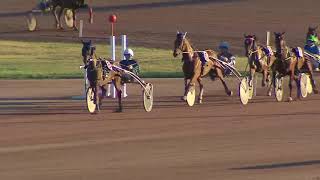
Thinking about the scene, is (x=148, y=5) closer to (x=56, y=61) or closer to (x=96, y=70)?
(x=56, y=61)

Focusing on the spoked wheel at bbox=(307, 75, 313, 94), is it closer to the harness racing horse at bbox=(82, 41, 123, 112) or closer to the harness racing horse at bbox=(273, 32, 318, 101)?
the harness racing horse at bbox=(273, 32, 318, 101)

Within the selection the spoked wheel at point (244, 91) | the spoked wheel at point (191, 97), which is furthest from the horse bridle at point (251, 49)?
the spoked wheel at point (191, 97)

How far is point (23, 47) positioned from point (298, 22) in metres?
19.2

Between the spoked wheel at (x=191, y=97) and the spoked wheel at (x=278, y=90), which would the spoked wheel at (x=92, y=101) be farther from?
the spoked wheel at (x=278, y=90)

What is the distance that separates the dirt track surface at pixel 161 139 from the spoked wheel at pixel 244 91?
15.6 inches

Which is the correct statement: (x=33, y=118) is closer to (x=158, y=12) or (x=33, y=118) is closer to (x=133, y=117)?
(x=133, y=117)

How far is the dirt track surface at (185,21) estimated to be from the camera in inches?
2172

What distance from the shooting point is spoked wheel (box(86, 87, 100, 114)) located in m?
23.2

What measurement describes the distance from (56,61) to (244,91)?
19881 millimetres

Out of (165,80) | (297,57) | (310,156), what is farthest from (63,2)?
(310,156)

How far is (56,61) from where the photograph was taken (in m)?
44.8

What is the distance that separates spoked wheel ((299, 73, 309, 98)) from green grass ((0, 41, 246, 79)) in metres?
9.31

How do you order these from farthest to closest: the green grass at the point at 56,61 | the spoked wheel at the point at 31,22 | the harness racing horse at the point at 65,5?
the spoked wheel at the point at 31,22 → the harness racing horse at the point at 65,5 → the green grass at the point at 56,61

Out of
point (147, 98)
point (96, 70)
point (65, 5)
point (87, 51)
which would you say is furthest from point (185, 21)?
point (96, 70)
